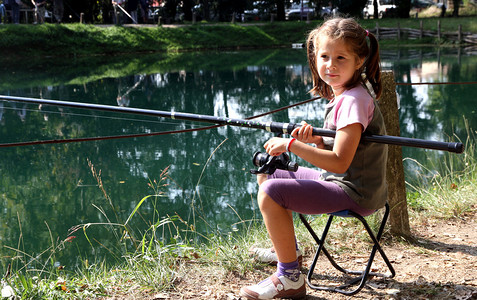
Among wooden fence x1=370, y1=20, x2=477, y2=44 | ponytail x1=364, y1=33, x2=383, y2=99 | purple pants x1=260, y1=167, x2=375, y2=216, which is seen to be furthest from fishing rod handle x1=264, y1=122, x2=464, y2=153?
wooden fence x1=370, y1=20, x2=477, y2=44

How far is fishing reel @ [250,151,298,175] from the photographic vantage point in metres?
2.02

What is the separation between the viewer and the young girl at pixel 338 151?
1.94 meters

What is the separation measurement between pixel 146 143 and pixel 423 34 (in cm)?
2158

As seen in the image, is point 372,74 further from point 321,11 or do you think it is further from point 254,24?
point 321,11

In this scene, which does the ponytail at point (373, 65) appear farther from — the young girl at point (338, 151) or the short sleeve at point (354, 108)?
the short sleeve at point (354, 108)

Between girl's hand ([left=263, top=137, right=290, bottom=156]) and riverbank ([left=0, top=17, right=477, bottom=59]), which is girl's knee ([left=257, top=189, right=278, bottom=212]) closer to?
girl's hand ([left=263, top=137, right=290, bottom=156])

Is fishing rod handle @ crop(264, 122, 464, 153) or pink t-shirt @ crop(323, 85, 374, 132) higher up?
pink t-shirt @ crop(323, 85, 374, 132)

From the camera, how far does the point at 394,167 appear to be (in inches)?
113

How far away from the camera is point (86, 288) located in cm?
258

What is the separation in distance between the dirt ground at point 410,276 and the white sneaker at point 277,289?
135 millimetres

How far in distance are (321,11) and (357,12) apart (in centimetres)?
446

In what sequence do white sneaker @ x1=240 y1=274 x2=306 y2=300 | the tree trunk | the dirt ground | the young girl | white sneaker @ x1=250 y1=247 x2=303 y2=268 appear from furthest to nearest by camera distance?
the tree trunk, white sneaker @ x1=250 y1=247 x2=303 y2=268, the dirt ground, white sneaker @ x1=240 y1=274 x2=306 y2=300, the young girl

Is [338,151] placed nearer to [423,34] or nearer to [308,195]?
[308,195]

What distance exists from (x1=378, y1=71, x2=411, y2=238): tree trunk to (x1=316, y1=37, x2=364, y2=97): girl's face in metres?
0.76
